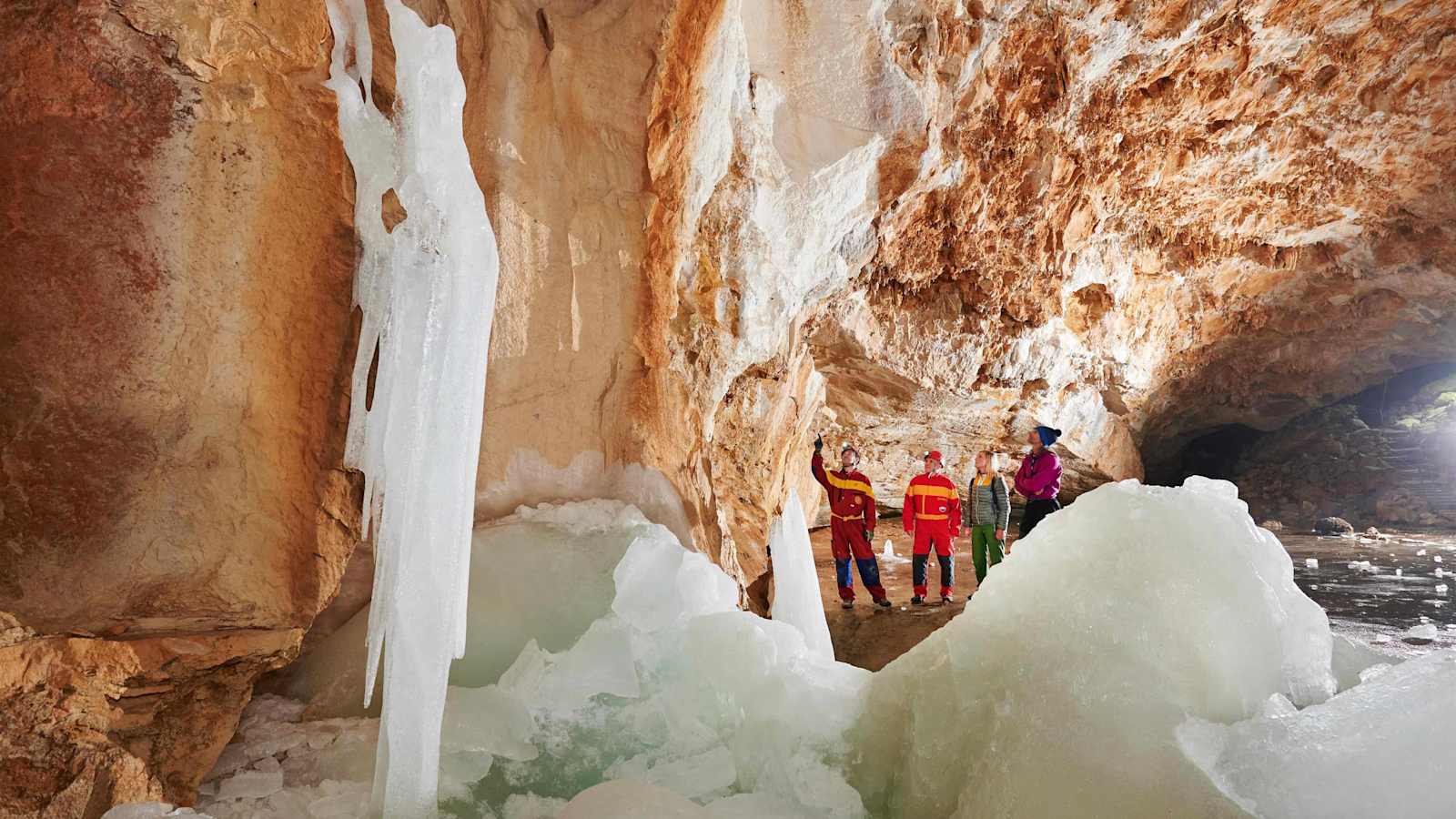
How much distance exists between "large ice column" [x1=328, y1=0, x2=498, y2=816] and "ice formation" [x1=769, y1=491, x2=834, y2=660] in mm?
3600

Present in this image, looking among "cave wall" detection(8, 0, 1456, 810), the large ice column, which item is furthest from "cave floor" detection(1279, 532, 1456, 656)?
the large ice column

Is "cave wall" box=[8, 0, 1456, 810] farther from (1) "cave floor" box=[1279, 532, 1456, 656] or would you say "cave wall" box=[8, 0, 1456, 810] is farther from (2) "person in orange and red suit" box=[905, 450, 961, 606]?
(1) "cave floor" box=[1279, 532, 1456, 656]

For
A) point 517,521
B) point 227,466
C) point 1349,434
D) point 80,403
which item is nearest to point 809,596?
point 517,521

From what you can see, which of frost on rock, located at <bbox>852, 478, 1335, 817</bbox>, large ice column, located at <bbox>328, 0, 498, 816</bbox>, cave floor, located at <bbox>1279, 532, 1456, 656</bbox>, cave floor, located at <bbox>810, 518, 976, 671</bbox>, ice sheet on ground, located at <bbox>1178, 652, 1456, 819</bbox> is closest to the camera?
ice sheet on ground, located at <bbox>1178, 652, 1456, 819</bbox>

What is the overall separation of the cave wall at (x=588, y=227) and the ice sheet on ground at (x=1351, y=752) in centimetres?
276

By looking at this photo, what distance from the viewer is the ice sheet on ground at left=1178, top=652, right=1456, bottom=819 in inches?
62.7

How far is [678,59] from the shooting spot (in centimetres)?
402

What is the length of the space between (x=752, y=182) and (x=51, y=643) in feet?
12.8

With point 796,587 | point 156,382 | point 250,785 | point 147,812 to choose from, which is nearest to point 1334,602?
point 796,587

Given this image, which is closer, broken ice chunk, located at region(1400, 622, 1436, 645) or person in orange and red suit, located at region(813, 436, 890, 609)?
broken ice chunk, located at region(1400, 622, 1436, 645)

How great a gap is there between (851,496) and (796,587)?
1473 mm

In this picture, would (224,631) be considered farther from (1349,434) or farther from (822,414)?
(1349,434)

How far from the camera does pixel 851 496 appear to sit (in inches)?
287

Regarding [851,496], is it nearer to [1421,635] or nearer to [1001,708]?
[1421,635]
